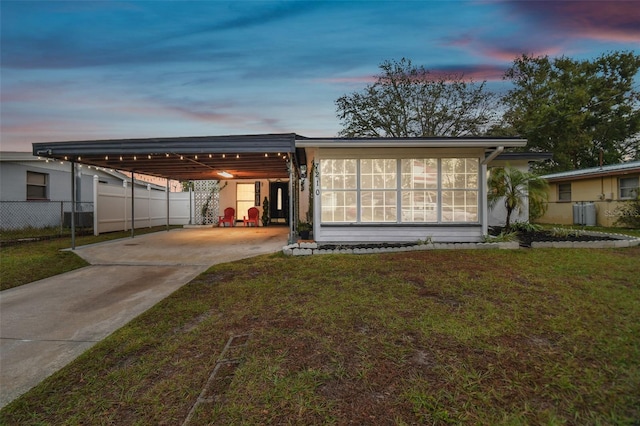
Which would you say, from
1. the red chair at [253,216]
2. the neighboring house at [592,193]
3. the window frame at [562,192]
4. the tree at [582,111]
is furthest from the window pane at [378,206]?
the tree at [582,111]

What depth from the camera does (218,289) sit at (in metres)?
4.40

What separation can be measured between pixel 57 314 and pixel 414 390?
4.15m

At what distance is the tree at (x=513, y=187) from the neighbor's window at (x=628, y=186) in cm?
695

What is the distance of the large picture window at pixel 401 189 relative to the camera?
25.2 feet

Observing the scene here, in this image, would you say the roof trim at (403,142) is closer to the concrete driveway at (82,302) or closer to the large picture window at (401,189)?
the large picture window at (401,189)

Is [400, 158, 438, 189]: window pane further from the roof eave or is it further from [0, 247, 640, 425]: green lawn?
[0, 247, 640, 425]: green lawn

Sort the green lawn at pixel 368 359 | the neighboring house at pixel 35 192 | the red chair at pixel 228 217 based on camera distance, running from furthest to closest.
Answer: the red chair at pixel 228 217 → the neighboring house at pixel 35 192 → the green lawn at pixel 368 359

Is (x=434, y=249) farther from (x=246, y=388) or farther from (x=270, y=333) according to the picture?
(x=246, y=388)

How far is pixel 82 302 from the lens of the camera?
4043mm

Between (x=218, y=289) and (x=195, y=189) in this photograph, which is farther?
(x=195, y=189)

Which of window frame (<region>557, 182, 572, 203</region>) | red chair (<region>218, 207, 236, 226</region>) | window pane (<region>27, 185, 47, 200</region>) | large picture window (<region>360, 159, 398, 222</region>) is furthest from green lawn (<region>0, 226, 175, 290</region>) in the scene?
window frame (<region>557, 182, 572, 203</region>)

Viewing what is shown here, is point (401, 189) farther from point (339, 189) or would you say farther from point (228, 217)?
point (228, 217)

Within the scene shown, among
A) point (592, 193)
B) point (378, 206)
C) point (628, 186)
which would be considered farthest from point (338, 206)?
point (592, 193)

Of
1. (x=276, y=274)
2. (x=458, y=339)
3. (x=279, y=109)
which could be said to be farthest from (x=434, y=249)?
(x=279, y=109)
